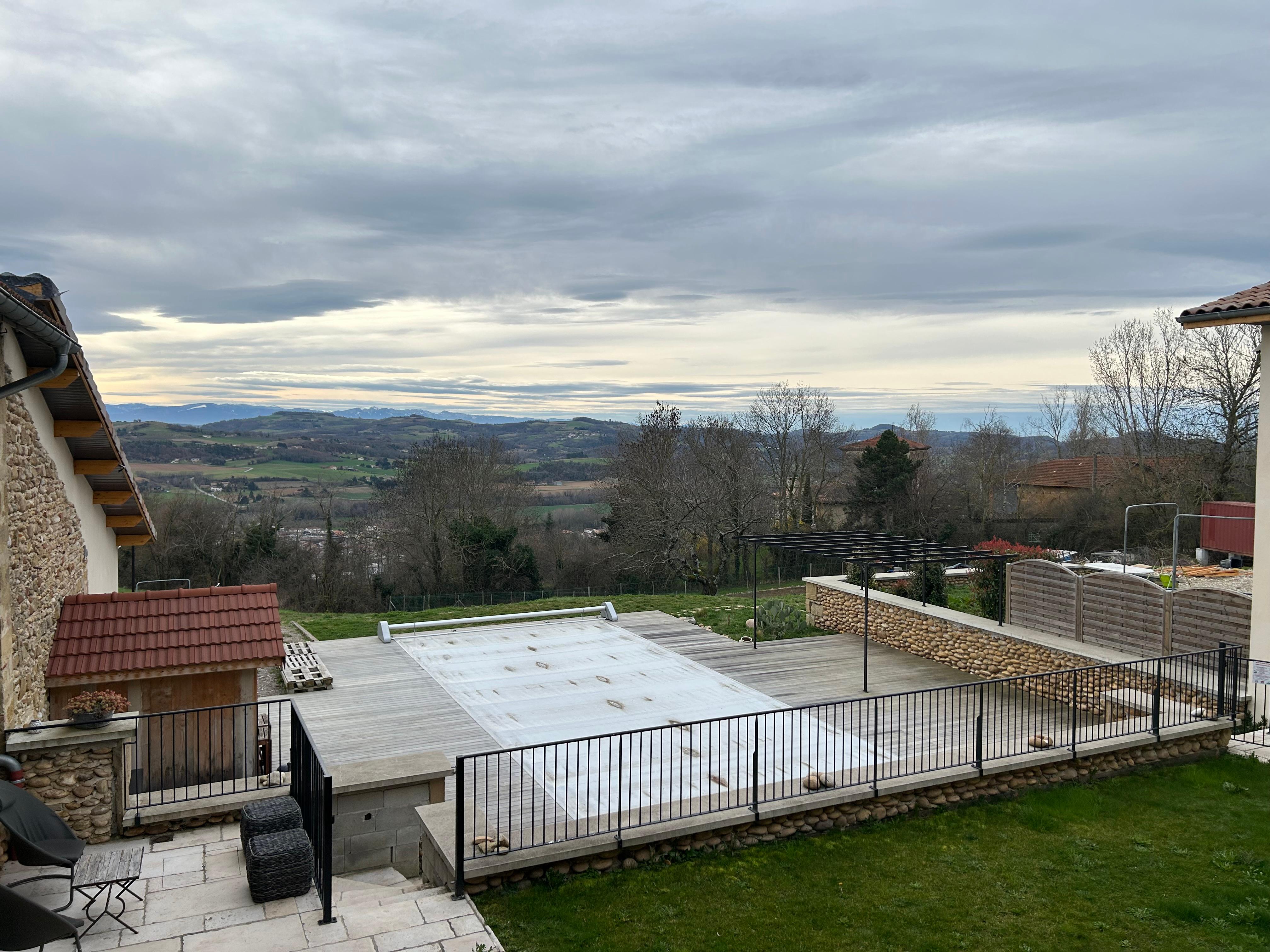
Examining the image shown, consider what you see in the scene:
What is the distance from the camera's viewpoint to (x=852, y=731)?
11.2 meters

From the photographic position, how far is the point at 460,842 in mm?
6066

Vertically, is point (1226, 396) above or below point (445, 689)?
above

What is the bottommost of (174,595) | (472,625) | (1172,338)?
(472,625)

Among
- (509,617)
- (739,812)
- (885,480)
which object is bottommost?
(509,617)

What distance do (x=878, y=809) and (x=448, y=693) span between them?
7.38 metres

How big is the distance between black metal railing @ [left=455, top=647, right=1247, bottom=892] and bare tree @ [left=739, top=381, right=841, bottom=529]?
29448mm

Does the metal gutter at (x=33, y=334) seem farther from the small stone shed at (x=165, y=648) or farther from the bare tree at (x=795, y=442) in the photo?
the bare tree at (x=795, y=442)

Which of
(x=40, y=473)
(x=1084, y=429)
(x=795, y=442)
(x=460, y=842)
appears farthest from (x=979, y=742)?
(x=1084, y=429)

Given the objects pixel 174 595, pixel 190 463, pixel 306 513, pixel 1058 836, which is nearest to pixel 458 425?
pixel 190 463

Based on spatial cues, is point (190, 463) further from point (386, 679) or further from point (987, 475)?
point (987, 475)

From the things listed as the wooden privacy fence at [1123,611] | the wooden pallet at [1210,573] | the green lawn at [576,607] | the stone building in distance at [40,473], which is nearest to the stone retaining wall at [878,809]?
the wooden privacy fence at [1123,611]

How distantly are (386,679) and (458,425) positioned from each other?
50001mm

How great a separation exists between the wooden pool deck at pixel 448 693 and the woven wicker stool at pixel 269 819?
3.40m

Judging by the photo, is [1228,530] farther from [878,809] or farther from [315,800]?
[315,800]
